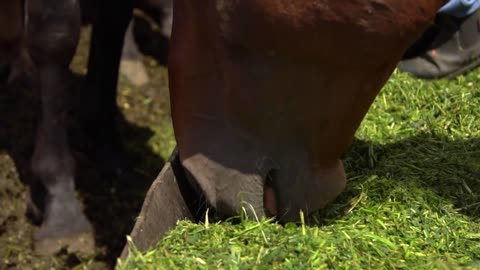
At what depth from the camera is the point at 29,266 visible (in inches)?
107

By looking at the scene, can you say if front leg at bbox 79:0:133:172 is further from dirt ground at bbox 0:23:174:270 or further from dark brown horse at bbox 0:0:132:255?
dark brown horse at bbox 0:0:132:255

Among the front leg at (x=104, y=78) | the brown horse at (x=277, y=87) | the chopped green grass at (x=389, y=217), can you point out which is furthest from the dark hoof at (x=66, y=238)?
the brown horse at (x=277, y=87)

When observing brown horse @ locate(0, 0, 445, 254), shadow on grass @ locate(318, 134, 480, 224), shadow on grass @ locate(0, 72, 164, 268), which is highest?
brown horse @ locate(0, 0, 445, 254)

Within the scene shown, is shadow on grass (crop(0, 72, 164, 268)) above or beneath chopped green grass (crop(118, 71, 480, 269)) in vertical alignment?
beneath

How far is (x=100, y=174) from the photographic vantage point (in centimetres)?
329

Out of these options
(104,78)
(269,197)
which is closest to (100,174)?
(104,78)

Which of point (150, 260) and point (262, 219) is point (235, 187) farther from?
point (150, 260)

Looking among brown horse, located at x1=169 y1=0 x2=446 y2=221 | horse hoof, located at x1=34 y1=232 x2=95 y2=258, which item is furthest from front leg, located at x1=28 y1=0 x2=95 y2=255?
brown horse, located at x1=169 y1=0 x2=446 y2=221

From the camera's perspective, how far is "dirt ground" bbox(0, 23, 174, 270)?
278 cm

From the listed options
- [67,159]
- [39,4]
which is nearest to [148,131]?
[67,159]

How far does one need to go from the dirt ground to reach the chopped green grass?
0.93 metres

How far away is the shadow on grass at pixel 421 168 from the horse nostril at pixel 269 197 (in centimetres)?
20

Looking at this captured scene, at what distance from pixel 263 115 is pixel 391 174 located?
2.01ft

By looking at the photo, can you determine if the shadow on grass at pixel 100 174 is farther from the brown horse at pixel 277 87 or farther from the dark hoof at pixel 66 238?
the brown horse at pixel 277 87
